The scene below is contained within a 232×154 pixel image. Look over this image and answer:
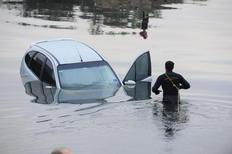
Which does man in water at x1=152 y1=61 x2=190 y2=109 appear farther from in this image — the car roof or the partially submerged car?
the car roof

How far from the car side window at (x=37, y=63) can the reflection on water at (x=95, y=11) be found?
13595 mm

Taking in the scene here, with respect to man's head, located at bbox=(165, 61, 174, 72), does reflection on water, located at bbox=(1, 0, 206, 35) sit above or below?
below

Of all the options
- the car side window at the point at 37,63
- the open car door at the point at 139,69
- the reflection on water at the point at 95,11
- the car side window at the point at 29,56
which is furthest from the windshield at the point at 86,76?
the reflection on water at the point at 95,11

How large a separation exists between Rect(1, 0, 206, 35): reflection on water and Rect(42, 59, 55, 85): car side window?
14743 mm

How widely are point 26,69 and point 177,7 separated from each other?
31.7m

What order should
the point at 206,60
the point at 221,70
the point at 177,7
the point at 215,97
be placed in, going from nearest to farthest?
the point at 215,97
the point at 221,70
the point at 206,60
the point at 177,7

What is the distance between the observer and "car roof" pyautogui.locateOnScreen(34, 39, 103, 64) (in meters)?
23.5

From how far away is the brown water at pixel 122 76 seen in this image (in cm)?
1619

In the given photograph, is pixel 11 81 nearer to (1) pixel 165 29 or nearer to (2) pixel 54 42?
(2) pixel 54 42

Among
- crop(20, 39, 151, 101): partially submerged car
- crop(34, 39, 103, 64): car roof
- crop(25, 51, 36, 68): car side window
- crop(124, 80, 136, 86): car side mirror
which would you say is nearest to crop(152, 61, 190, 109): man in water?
crop(20, 39, 151, 101): partially submerged car

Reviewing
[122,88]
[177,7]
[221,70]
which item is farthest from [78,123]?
[177,7]

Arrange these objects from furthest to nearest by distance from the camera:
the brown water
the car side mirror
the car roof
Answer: the car side mirror → the car roof → the brown water

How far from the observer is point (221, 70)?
97.6 ft

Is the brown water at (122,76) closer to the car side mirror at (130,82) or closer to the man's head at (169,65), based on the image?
the man's head at (169,65)
